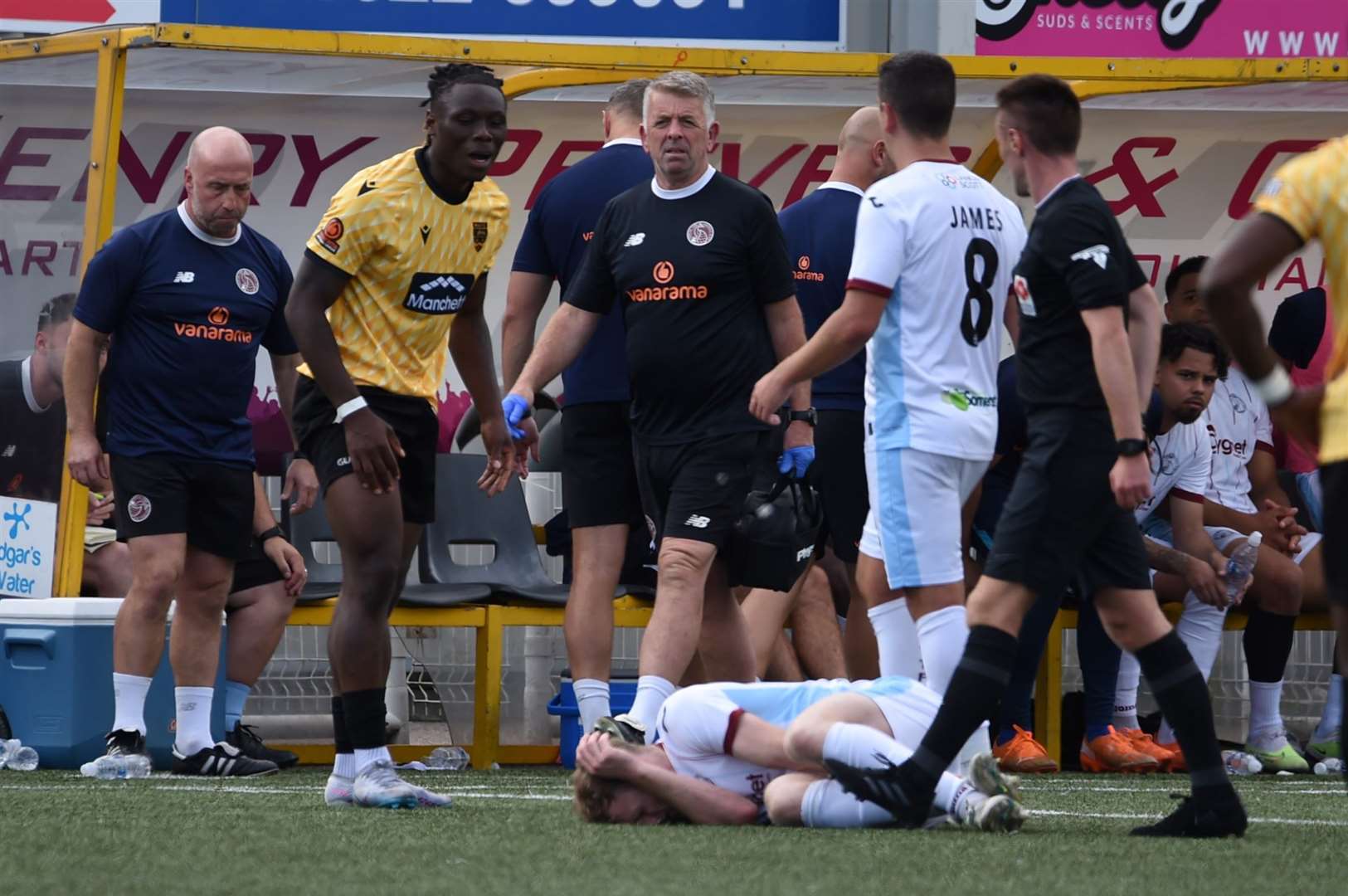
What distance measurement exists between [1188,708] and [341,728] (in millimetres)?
2067

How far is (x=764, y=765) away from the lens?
16.5 feet

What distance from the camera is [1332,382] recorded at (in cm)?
340

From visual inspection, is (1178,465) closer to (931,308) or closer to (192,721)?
(931,308)

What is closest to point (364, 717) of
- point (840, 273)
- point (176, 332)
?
point (176, 332)

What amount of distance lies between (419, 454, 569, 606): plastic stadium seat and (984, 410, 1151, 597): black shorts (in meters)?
3.63

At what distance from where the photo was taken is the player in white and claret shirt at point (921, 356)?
527 cm

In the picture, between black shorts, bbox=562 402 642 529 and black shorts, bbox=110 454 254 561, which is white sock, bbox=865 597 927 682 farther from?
black shorts, bbox=110 454 254 561

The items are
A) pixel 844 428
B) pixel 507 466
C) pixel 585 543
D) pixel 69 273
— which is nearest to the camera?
pixel 507 466

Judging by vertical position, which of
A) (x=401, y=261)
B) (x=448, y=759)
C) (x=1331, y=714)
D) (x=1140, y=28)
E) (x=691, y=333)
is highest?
(x=1140, y=28)

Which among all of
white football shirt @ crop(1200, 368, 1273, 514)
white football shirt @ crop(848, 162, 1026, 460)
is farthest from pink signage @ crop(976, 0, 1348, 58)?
white football shirt @ crop(848, 162, 1026, 460)

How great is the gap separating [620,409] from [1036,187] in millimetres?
1871

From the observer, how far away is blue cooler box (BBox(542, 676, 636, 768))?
310 inches

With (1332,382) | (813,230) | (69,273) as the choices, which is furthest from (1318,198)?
(69,273)

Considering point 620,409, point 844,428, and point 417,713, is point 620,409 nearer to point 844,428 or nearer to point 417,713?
point 844,428
